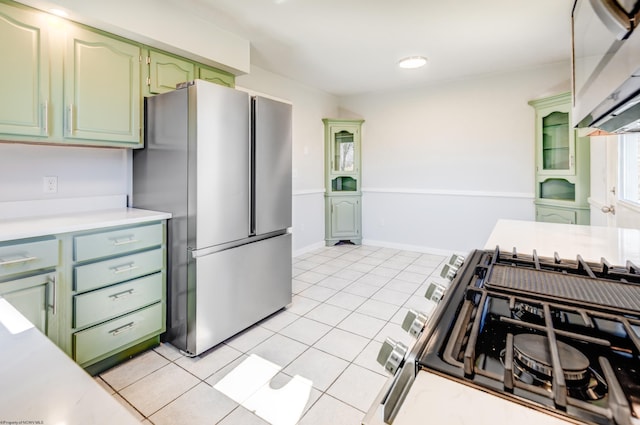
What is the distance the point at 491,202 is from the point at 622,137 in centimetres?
182

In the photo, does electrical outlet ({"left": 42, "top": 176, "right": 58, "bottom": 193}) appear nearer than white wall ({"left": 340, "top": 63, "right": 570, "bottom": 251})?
Yes

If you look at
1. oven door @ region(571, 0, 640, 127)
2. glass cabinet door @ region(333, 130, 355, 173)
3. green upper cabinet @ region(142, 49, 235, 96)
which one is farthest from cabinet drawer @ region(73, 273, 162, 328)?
glass cabinet door @ region(333, 130, 355, 173)

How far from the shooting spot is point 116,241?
1877mm

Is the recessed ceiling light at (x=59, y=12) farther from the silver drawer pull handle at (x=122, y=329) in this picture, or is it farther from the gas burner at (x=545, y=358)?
the gas burner at (x=545, y=358)

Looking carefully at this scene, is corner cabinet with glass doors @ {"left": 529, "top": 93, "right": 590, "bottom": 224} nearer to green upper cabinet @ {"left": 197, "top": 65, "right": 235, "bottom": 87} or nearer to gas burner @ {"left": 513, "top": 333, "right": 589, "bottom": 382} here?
green upper cabinet @ {"left": 197, "top": 65, "right": 235, "bottom": 87}

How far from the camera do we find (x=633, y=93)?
1.57 feet

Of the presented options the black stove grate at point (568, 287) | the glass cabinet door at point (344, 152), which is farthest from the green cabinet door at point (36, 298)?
the glass cabinet door at point (344, 152)

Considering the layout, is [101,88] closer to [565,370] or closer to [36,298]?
[36,298]

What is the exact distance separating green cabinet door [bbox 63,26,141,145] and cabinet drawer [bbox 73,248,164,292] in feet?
2.65

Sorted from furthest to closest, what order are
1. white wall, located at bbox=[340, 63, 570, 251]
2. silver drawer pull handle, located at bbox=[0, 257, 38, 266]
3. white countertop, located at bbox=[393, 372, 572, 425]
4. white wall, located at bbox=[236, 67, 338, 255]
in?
white wall, located at bbox=[236, 67, 338, 255] < white wall, located at bbox=[340, 63, 570, 251] < silver drawer pull handle, located at bbox=[0, 257, 38, 266] < white countertop, located at bbox=[393, 372, 572, 425]

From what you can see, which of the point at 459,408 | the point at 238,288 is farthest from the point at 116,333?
the point at 459,408

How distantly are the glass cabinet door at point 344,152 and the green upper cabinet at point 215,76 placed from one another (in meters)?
2.43

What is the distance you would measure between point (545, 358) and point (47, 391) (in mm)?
798

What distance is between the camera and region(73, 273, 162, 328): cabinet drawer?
5.80ft
